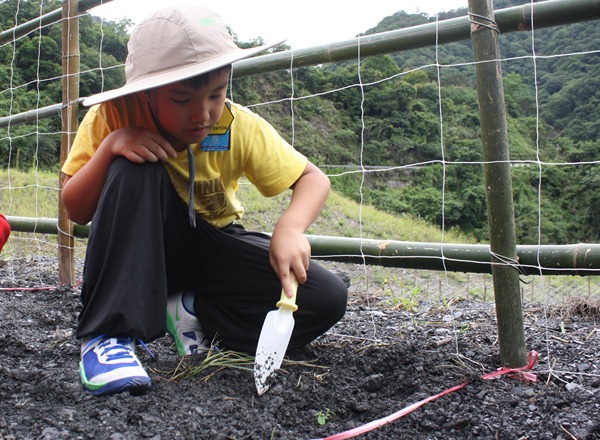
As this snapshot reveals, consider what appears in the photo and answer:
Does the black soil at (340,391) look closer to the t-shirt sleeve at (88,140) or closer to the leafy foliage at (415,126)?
the t-shirt sleeve at (88,140)

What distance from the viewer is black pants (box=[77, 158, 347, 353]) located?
1.23m

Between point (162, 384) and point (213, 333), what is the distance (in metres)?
0.34

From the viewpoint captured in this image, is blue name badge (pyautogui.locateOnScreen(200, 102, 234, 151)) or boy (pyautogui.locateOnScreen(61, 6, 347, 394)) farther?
blue name badge (pyautogui.locateOnScreen(200, 102, 234, 151))

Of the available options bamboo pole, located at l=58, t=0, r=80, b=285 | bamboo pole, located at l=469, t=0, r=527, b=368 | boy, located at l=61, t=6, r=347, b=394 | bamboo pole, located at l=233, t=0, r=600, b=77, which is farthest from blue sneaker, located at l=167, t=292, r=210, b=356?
bamboo pole, located at l=58, t=0, r=80, b=285

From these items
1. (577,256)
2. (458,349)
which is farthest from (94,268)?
(577,256)

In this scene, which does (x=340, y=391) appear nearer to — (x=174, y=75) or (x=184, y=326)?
(x=184, y=326)

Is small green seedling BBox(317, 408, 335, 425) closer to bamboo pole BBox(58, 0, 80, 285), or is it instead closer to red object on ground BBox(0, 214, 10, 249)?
red object on ground BBox(0, 214, 10, 249)

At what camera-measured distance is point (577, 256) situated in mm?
1442

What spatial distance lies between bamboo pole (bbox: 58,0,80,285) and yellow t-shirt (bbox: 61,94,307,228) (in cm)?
114

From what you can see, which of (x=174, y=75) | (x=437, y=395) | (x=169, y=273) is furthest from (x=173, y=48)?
(x=437, y=395)

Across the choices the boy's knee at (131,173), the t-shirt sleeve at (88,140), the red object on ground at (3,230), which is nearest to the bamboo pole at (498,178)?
the boy's knee at (131,173)

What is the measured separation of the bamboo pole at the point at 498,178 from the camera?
1.26 m

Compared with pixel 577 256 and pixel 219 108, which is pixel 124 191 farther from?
pixel 577 256

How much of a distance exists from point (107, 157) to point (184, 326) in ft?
1.74
